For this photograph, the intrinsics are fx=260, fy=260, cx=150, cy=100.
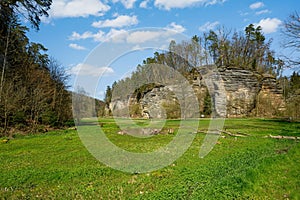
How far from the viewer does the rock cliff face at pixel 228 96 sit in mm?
46500

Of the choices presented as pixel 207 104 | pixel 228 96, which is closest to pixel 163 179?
pixel 207 104

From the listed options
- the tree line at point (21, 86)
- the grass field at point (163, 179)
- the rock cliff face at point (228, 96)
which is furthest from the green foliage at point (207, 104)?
the grass field at point (163, 179)

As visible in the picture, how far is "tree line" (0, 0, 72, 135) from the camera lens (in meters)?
22.2

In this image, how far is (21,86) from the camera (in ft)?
80.0

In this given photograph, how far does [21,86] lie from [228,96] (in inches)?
1494

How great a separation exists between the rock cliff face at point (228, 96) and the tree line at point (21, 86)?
19.1 metres

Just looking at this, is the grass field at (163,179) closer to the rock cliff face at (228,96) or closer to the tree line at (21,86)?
the tree line at (21,86)

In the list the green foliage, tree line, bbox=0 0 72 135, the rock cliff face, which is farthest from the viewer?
the rock cliff face

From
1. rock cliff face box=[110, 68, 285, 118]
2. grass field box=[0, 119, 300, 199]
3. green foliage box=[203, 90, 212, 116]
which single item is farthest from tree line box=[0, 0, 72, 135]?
green foliage box=[203, 90, 212, 116]

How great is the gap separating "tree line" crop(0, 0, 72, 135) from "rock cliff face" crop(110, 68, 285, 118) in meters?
19.1

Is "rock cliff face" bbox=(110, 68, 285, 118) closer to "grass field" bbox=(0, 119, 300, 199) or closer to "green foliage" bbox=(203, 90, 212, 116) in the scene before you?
"green foliage" bbox=(203, 90, 212, 116)

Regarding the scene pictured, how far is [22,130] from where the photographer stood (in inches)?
904

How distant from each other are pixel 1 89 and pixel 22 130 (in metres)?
3.98

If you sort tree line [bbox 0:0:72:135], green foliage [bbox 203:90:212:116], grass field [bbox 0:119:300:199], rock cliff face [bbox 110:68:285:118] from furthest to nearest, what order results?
rock cliff face [bbox 110:68:285:118] → green foliage [bbox 203:90:212:116] → tree line [bbox 0:0:72:135] → grass field [bbox 0:119:300:199]
